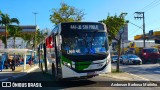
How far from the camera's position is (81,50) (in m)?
18.3

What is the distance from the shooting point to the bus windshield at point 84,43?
18.3m

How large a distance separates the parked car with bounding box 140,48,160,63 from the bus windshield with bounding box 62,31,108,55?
31536 millimetres

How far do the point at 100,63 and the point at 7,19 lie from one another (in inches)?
1594

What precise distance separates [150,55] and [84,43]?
107ft

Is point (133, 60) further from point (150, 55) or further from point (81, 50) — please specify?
point (81, 50)

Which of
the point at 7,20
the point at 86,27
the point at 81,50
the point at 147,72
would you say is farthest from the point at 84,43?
the point at 7,20

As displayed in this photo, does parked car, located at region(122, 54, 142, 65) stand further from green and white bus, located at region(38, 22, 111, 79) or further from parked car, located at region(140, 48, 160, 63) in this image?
green and white bus, located at region(38, 22, 111, 79)

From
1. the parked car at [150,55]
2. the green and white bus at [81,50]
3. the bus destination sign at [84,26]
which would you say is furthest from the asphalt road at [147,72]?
the parked car at [150,55]

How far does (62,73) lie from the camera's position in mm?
18000

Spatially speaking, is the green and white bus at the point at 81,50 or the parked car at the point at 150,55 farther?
the parked car at the point at 150,55

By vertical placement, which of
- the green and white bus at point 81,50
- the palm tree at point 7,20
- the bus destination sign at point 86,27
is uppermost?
the palm tree at point 7,20

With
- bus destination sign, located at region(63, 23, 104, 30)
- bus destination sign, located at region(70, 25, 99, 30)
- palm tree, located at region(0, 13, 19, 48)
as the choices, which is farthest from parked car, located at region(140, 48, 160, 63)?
bus destination sign, located at region(70, 25, 99, 30)

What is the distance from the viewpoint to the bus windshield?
1827 cm

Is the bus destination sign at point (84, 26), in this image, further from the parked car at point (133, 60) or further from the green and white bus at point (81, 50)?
the parked car at point (133, 60)
